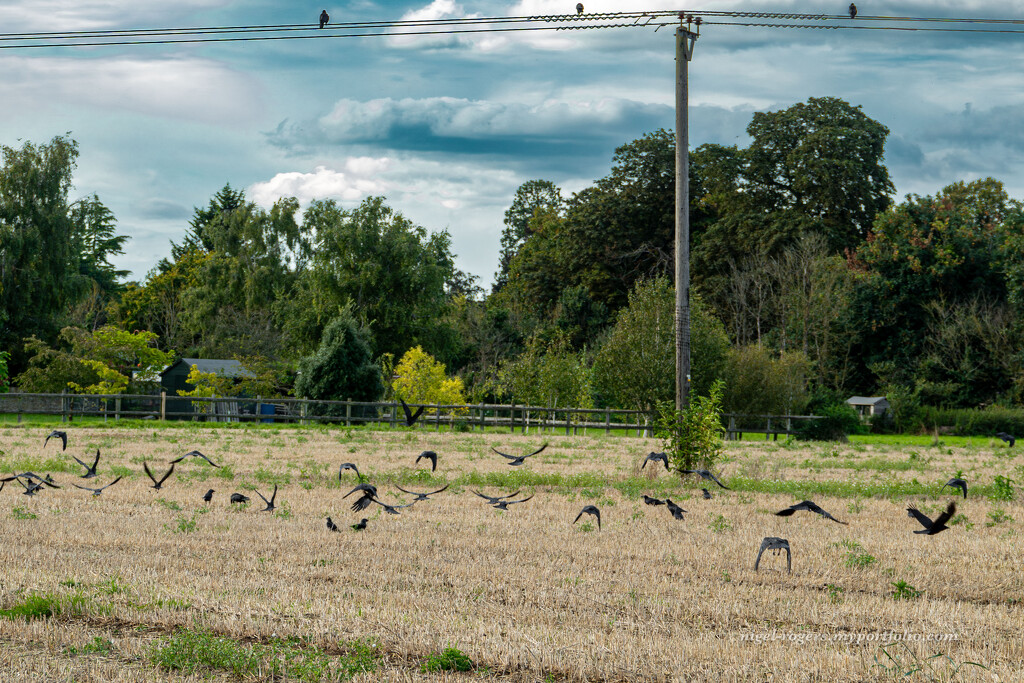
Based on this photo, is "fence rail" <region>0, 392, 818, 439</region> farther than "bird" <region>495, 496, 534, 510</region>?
Yes

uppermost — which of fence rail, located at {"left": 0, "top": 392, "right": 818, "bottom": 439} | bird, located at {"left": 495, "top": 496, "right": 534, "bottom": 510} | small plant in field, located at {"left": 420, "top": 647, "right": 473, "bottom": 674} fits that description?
fence rail, located at {"left": 0, "top": 392, "right": 818, "bottom": 439}

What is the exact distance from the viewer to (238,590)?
24.5ft

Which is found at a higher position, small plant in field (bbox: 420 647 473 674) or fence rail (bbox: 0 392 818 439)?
fence rail (bbox: 0 392 818 439)

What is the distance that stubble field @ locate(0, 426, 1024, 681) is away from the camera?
18.8ft

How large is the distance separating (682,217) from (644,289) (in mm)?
20138

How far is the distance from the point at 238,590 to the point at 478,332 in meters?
49.3

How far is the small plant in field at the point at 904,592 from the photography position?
7909mm

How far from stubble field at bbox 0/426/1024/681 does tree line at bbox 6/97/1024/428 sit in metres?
24.8

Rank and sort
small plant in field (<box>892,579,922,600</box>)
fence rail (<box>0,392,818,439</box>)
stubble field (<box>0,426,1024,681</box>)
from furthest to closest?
fence rail (<box>0,392,818,439</box>), small plant in field (<box>892,579,922,600</box>), stubble field (<box>0,426,1024,681</box>)

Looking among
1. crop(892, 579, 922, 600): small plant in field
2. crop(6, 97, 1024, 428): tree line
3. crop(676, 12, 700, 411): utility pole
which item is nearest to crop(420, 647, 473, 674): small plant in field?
crop(892, 579, 922, 600): small plant in field

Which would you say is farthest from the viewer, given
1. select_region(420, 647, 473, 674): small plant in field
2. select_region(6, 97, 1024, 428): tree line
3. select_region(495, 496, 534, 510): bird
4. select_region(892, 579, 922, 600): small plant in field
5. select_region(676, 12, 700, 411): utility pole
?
select_region(6, 97, 1024, 428): tree line

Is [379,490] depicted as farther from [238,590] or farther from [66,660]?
[66,660]

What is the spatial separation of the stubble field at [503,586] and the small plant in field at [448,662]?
18 millimetres

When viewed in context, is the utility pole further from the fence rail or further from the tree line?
the tree line
